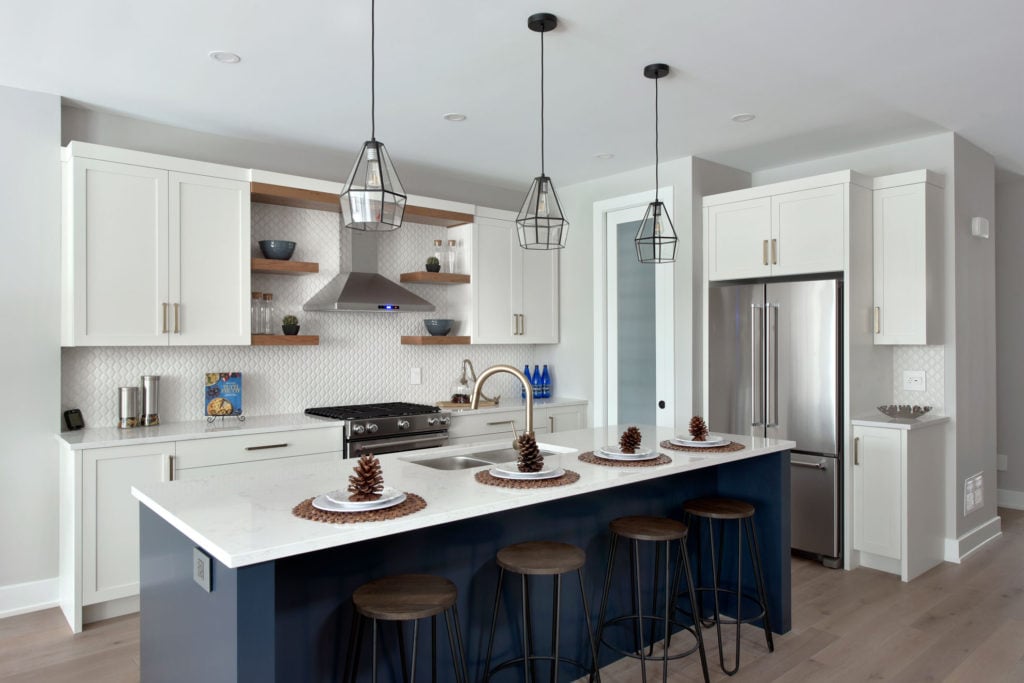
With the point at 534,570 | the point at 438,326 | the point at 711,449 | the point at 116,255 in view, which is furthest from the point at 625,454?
the point at 116,255

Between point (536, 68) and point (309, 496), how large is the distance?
7.19 ft

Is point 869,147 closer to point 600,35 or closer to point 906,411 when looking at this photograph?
point 906,411

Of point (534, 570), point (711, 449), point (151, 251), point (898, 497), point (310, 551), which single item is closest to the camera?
point (310, 551)

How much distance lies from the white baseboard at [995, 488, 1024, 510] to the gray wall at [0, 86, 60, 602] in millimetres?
6692

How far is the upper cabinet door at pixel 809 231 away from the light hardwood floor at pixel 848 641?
188 centimetres

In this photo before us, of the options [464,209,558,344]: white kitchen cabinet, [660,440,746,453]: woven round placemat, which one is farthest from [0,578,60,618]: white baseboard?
[660,440,746,453]: woven round placemat

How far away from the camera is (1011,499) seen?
18.4 ft

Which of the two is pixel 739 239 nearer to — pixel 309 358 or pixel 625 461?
pixel 625 461

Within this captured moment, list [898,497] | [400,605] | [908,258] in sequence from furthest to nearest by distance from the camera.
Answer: [908,258]
[898,497]
[400,605]

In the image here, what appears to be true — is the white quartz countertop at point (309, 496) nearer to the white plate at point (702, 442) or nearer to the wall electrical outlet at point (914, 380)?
the white plate at point (702, 442)

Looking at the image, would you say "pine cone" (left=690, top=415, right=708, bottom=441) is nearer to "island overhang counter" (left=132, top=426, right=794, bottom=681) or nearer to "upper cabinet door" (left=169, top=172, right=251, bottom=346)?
"island overhang counter" (left=132, top=426, right=794, bottom=681)

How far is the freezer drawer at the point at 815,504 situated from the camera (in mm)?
4125

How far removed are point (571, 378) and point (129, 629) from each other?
139 inches

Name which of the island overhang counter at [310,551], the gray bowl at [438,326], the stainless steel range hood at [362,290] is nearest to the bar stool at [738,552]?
the island overhang counter at [310,551]
